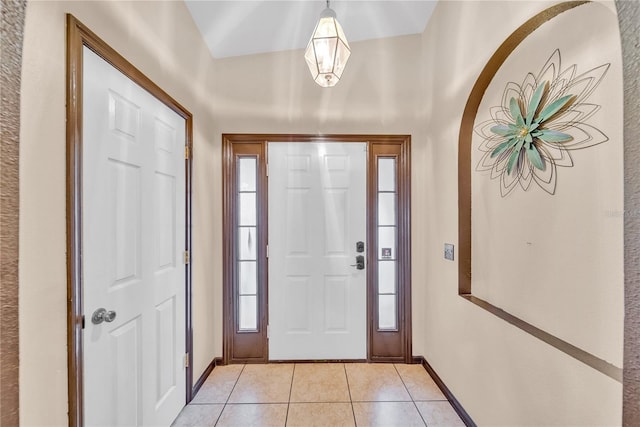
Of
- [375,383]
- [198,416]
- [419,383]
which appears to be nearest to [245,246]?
[198,416]

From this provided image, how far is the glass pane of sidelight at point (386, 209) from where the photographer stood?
2588mm

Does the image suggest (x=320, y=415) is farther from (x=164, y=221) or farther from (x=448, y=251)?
(x=164, y=221)

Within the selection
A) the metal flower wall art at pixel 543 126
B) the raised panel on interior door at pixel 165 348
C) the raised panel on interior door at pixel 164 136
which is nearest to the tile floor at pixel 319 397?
the raised panel on interior door at pixel 165 348

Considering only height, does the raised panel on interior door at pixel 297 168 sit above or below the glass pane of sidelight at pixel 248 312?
above

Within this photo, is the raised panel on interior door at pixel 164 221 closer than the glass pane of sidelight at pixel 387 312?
Yes

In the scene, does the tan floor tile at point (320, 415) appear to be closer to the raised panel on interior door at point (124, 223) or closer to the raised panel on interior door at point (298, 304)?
the raised panel on interior door at point (298, 304)

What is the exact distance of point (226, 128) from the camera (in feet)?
8.37

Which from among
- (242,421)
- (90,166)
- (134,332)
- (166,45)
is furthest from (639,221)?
(166,45)

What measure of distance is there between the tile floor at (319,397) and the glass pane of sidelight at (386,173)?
5.07ft

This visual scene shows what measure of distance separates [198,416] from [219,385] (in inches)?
13.2

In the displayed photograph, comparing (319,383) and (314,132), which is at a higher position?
(314,132)

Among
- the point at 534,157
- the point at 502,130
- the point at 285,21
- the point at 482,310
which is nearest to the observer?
the point at 534,157

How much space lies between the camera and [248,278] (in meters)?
2.59

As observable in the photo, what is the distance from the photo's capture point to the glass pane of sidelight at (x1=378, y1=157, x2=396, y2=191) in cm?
259
